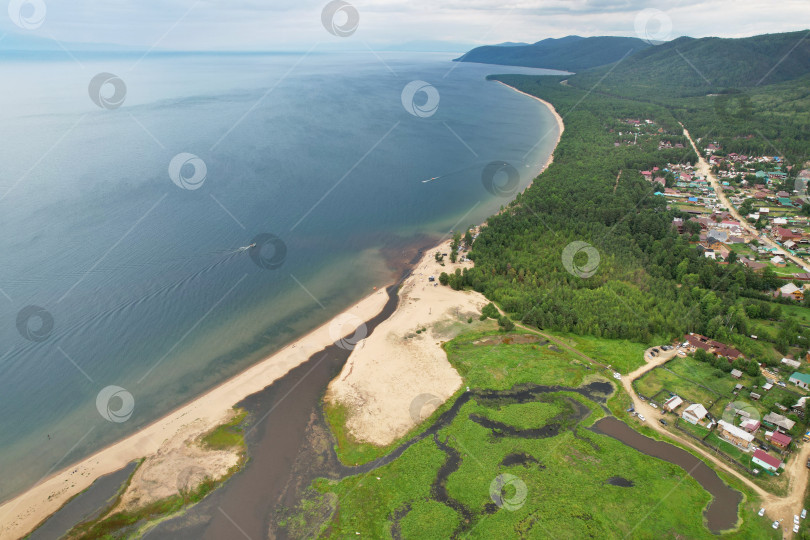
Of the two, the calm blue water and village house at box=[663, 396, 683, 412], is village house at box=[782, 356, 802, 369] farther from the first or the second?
the calm blue water

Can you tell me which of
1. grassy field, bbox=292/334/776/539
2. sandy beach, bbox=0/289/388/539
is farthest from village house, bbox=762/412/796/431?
sandy beach, bbox=0/289/388/539

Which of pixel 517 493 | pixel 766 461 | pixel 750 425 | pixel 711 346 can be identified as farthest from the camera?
pixel 711 346

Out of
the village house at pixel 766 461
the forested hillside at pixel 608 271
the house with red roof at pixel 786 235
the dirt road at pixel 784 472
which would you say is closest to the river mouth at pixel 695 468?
the dirt road at pixel 784 472

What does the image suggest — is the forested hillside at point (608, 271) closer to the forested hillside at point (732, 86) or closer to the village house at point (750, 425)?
the village house at point (750, 425)

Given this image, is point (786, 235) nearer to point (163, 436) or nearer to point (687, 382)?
point (687, 382)

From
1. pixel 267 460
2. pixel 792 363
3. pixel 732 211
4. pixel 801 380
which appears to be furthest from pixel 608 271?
pixel 267 460

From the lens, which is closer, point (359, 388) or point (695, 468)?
point (695, 468)
